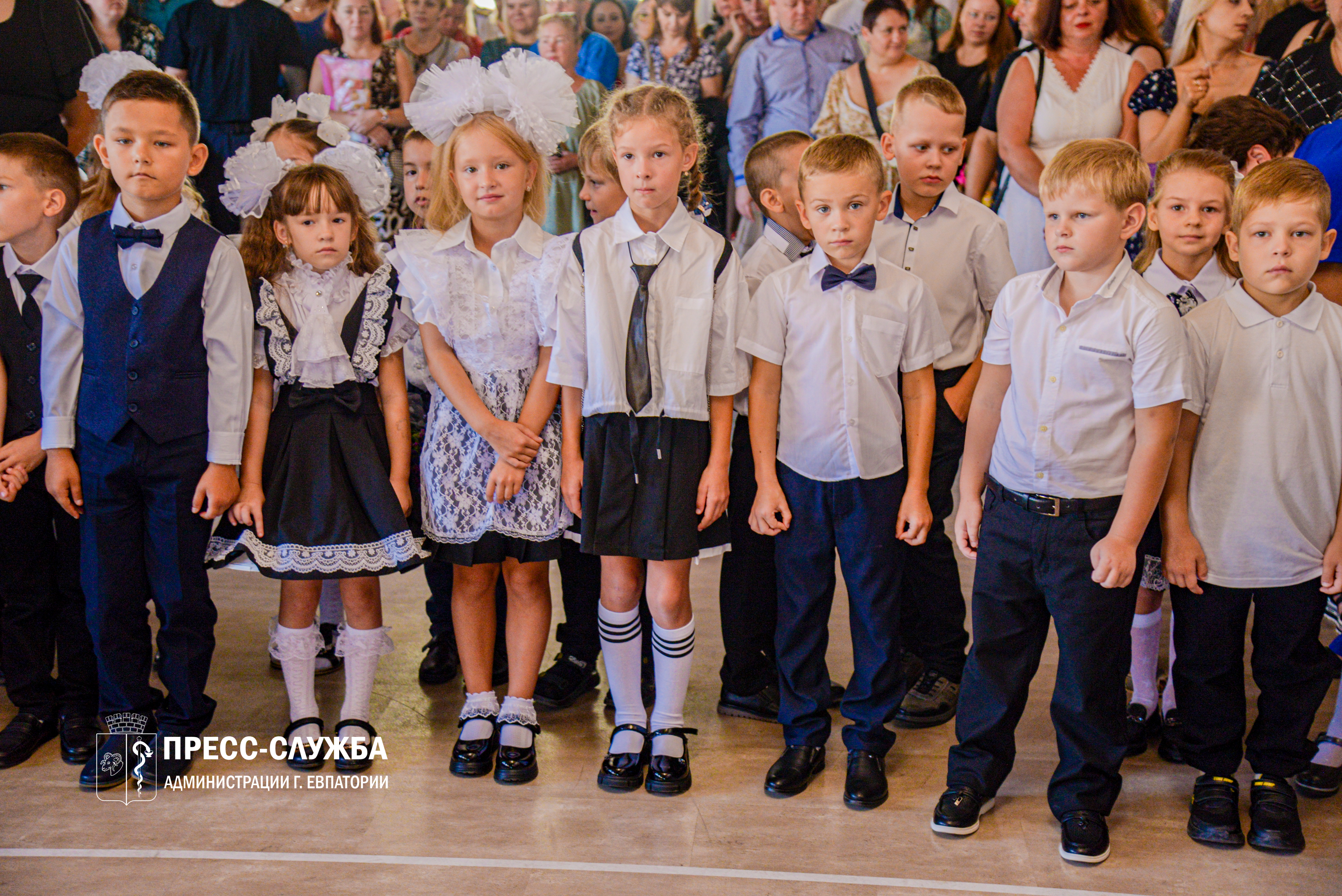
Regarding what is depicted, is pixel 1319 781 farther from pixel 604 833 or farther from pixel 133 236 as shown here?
pixel 133 236

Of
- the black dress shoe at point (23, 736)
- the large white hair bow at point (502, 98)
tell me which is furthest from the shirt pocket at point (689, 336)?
the black dress shoe at point (23, 736)

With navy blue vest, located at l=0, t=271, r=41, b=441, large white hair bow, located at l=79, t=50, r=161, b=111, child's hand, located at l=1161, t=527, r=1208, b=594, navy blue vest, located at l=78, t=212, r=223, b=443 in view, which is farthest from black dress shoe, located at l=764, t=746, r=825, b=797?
large white hair bow, located at l=79, t=50, r=161, b=111

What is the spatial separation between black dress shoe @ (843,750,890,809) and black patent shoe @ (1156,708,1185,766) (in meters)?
0.64

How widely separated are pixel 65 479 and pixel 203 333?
0.44 metres

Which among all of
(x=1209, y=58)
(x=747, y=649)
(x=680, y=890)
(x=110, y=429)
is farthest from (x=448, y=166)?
(x=1209, y=58)

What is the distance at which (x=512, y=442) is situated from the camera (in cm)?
232

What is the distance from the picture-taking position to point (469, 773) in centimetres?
234

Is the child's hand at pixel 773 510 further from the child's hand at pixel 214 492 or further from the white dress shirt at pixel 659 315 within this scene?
the child's hand at pixel 214 492

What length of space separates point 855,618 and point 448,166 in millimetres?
1319

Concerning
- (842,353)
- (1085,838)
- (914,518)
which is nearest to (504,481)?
(842,353)

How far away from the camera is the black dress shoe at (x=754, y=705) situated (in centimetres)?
261

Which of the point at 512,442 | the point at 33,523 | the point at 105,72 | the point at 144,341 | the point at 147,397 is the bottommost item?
the point at 33,523

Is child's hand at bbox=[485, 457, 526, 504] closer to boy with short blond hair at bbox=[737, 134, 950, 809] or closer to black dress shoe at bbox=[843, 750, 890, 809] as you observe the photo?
boy with short blond hair at bbox=[737, 134, 950, 809]

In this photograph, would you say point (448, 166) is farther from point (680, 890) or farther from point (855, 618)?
point (680, 890)
